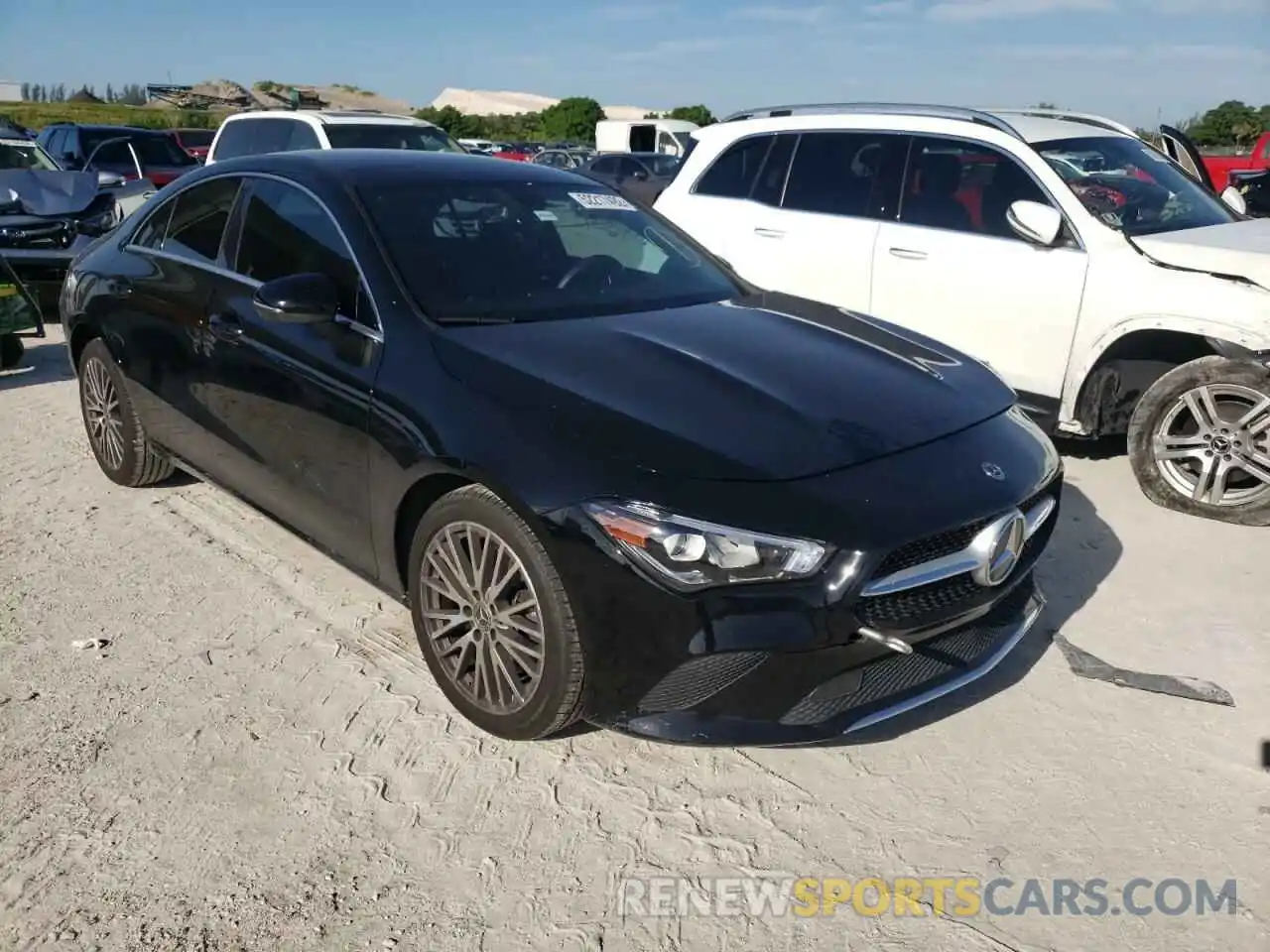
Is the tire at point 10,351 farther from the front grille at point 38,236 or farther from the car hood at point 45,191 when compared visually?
the car hood at point 45,191

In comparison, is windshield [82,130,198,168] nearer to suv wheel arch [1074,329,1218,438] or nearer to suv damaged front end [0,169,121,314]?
suv damaged front end [0,169,121,314]

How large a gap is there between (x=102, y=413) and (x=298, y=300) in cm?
239

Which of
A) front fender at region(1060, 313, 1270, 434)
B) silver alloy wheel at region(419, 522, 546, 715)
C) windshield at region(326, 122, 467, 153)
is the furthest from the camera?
windshield at region(326, 122, 467, 153)

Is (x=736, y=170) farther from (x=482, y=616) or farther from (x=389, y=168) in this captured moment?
(x=482, y=616)

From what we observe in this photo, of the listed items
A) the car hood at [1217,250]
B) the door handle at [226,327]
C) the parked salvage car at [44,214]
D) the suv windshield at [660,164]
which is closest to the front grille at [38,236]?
the parked salvage car at [44,214]

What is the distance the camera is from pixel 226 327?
3.95 meters

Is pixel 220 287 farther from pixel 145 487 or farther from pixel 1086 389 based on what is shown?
pixel 1086 389

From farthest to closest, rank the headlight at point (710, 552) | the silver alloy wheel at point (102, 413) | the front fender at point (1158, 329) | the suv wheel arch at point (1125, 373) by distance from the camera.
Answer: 1. the suv wheel arch at point (1125, 373)
2. the silver alloy wheel at point (102, 413)
3. the front fender at point (1158, 329)
4. the headlight at point (710, 552)

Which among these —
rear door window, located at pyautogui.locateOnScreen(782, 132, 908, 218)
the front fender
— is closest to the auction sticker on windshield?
rear door window, located at pyautogui.locateOnScreen(782, 132, 908, 218)

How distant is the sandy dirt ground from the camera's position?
2451 millimetres

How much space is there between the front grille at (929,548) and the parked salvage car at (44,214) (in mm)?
8527

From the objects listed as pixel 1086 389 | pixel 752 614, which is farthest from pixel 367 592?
pixel 1086 389

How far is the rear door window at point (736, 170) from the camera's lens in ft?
22.2

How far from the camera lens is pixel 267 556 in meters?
4.41
